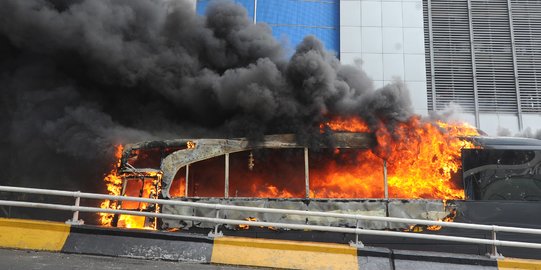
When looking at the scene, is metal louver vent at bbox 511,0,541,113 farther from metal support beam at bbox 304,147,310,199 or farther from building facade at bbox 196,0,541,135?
metal support beam at bbox 304,147,310,199

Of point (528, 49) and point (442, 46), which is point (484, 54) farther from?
point (528, 49)

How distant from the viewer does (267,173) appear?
8.38 meters

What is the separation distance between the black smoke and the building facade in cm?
492

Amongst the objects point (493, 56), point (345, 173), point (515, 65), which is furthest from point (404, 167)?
point (515, 65)

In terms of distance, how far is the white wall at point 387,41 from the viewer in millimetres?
15430

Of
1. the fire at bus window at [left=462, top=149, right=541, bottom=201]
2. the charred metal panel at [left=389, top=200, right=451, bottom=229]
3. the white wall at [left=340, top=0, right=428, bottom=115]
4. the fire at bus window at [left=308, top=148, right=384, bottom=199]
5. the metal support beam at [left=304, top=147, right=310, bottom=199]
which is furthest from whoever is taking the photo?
the white wall at [left=340, top=0, right=428, bottom=115]

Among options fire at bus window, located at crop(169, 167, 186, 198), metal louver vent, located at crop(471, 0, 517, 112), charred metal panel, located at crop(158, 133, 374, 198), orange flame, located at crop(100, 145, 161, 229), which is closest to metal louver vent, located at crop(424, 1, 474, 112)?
metal louver vent, located at crop(471, 0, 517, 112)

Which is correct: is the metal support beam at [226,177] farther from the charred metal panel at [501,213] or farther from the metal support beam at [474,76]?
the metal support beam at [474,76]

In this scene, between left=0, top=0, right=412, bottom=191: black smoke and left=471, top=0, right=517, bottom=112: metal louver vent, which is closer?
left=0, top=0, right=412, bottom=191: black smoke

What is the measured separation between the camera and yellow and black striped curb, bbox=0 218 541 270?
4.28 m

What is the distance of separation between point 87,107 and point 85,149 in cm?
114

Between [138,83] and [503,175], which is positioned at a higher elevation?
[138,83]

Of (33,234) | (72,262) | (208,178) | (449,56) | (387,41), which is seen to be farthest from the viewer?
(449,56)

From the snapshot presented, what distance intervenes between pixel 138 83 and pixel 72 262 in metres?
7.20
